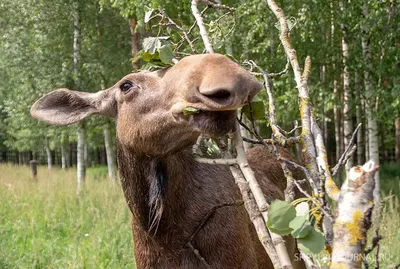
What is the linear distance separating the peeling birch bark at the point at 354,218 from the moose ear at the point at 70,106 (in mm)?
2041

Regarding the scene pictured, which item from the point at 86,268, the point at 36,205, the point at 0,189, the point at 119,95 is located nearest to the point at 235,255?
the point at 119,95

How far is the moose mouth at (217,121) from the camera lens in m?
1.94

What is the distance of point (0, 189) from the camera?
1052 cm

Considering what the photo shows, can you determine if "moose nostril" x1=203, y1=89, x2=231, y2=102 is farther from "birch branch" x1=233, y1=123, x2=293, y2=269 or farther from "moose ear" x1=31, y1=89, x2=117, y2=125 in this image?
"moose ear" x1=31, y1=89, x2=117, y2=125

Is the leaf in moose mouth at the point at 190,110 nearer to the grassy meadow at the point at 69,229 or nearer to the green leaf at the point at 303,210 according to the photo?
the green leaf at the point at 303,210

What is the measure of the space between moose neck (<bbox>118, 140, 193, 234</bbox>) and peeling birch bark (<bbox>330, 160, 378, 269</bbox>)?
1.57 metres

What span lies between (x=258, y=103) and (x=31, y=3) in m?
13.8

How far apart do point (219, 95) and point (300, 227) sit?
63 cm

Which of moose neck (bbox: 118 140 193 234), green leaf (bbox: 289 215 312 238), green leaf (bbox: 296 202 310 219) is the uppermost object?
green leaf (bbox: 296 202 310 219)

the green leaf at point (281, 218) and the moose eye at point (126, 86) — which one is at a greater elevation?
the moose eye at point (126, 86)

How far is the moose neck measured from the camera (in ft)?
8.94

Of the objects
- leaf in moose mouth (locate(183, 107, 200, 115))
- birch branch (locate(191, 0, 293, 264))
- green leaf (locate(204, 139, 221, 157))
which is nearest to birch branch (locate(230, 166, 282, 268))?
birch branch (locate(191, 0, 293, 264))

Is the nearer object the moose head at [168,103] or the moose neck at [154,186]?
the moose head at [168,103]

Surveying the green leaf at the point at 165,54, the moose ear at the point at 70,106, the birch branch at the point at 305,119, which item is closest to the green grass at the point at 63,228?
the moose ear at the point at 70,106
